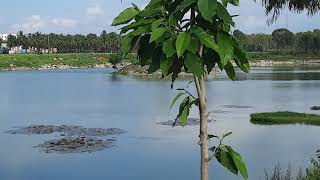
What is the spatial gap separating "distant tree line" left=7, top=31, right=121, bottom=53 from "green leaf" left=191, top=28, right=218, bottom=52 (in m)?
146

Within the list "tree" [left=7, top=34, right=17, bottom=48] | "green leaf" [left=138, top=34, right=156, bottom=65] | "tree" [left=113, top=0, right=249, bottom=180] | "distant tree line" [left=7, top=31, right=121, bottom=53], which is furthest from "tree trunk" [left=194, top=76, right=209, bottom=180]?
"tree" [left=7, top=34, right=17, bottom=48]

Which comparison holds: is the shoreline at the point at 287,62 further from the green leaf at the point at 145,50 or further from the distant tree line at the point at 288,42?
the green leaf at the point at 145,50

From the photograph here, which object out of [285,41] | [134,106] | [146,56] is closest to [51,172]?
[146,56]

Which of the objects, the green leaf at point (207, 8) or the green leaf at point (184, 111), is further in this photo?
the green leaf at point (184, 111)

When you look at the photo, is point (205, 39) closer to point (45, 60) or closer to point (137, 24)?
point (137, 24)

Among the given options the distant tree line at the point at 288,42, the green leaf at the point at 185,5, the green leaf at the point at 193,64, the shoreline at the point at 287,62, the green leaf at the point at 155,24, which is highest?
the distant tree line at the point at 288,42

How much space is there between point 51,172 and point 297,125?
13518 mm

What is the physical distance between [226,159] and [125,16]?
2.40 ft

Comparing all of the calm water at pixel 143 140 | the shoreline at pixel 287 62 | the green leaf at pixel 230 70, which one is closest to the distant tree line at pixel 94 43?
the shoreline at pixel 287 62

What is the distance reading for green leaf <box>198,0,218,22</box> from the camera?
1.89 metres

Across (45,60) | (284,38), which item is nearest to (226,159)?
(45,60)

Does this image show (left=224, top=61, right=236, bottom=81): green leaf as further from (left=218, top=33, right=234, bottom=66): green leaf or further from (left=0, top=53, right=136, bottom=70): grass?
(left=0, top=53, right=136, bottom=70): grass

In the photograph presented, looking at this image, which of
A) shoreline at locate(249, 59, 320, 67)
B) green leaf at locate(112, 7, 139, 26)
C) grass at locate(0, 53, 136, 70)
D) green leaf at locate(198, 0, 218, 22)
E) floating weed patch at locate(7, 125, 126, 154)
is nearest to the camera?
green leaf at locate(198, 0, 218, 22)

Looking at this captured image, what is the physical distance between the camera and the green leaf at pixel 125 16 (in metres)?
2.11
